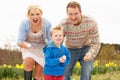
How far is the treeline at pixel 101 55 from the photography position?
1509 cm

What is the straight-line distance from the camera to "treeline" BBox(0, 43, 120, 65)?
49.5 feet

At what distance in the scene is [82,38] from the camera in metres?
7.59

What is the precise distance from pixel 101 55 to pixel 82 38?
12.1 m

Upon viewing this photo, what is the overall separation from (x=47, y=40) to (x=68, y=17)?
2.02 feet

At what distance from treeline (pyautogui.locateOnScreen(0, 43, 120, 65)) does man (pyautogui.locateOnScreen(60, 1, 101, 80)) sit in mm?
7485

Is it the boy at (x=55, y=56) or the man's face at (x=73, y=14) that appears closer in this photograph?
the boy at (x=55, y=56)

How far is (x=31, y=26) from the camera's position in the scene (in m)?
A: 7.62

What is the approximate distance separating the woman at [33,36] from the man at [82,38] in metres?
0.35

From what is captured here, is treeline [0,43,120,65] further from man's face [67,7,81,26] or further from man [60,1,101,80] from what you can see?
man's face [67,7,81,26]

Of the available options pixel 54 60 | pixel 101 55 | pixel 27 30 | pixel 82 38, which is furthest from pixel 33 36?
pixel 101 55

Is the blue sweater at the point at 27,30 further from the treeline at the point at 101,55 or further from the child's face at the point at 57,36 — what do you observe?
the treeline at the point at 101,55

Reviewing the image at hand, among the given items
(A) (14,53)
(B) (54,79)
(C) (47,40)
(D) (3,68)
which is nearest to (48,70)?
(B) (54,79)

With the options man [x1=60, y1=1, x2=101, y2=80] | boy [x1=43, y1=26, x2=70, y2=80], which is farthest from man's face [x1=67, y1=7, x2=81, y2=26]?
boy [x1=43, y1=26, x2=70, y2=80]

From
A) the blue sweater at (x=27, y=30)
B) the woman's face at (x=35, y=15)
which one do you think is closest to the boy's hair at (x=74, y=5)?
the woman's face at (x=35, y=15)
